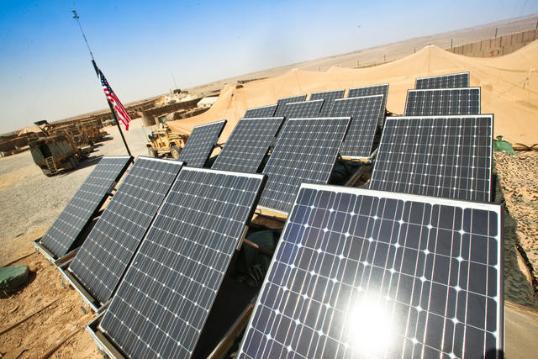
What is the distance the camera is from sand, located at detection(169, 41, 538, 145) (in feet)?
59.2

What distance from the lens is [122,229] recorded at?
782 centimetres

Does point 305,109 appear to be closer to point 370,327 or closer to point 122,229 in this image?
point 122,229

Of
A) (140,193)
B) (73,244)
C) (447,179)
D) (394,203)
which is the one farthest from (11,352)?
(447,179)

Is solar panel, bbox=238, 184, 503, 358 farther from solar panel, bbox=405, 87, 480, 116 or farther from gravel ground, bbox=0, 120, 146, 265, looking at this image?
gravel ground, bbox=0, 120, 146, 265

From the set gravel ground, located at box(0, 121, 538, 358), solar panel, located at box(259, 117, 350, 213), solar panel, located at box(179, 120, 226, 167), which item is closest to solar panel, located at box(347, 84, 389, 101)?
gravel ground, located at box(0, 121, 538, 358)

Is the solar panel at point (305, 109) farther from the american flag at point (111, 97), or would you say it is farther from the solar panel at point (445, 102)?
the american flag at point (111, 97)

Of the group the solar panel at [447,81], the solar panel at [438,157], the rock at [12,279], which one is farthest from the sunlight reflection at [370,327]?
the solar panel at [447,81]

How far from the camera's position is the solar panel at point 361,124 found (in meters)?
12.9

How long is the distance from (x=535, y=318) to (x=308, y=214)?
5.88 meters

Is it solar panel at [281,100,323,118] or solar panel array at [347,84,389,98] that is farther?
solar panel array at [347,84,389,98]

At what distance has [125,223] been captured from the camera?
7.91 m

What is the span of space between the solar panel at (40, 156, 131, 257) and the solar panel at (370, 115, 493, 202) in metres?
10.0

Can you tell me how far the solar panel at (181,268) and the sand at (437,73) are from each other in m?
20.5

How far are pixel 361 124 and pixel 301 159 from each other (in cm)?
581
